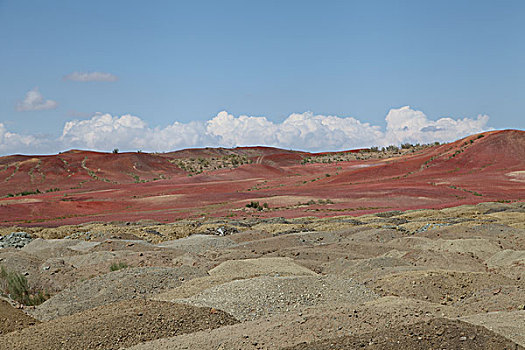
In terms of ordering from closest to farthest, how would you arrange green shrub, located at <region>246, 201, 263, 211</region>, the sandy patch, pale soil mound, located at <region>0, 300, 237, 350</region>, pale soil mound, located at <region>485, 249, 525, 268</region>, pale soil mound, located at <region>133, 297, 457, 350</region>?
pale soil mound, located at <region>133, 297, 457, 350</region>
pale soil mound, located at <region>0, 300, 237, 350</region>
pale soil mound, located at <region>485, 249, 525, 268</region>
green shrub, located at <region>246, 201, 263, 211</region>
the sandy patch

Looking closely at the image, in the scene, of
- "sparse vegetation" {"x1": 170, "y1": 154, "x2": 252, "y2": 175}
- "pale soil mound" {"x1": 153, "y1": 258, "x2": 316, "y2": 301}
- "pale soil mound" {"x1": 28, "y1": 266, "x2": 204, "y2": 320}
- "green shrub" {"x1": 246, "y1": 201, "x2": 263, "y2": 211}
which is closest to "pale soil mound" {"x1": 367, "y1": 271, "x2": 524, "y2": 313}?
"pale soil mound" {"x1": 153, "y1": 258, "x2": 316, "y2": 301}

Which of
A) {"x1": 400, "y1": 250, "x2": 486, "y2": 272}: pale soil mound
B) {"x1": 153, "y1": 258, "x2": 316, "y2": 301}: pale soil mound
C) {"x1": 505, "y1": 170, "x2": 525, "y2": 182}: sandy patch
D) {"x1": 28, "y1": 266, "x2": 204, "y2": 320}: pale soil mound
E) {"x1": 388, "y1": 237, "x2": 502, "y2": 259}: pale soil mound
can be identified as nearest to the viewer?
{"x1": 28, "y1": 266, "x2": 204, "y2": 320}: pale soil mound

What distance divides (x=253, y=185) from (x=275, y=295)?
139ft

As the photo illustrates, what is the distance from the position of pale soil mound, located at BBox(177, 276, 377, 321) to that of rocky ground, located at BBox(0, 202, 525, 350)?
2 centimetres

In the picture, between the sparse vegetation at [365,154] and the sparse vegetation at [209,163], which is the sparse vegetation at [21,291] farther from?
the sparse vegetation at [365,154]

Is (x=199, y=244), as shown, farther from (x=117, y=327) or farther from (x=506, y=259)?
(x=117, y=327)

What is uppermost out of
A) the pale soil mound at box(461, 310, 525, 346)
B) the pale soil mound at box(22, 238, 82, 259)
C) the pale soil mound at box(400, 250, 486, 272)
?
the pale soil mound at box(461, 310, 525, 346)

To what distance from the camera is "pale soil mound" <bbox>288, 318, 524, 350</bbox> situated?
18.9ft

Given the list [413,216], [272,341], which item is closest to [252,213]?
[413,216]

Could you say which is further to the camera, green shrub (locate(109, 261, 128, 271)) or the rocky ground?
green shrub (locate(109, 261, 128, 271))

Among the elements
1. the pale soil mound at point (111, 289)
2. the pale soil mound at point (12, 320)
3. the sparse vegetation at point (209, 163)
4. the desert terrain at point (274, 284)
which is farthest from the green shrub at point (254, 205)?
the sparse vegetation at point (209, 163)

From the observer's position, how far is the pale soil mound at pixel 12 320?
8.12 m

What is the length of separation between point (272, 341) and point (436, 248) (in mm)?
9409

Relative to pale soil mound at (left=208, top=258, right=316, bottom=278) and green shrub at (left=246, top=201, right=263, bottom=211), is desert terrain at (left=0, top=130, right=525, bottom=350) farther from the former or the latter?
green shrub at (left=246, top=201, right=263, bottom=211)
